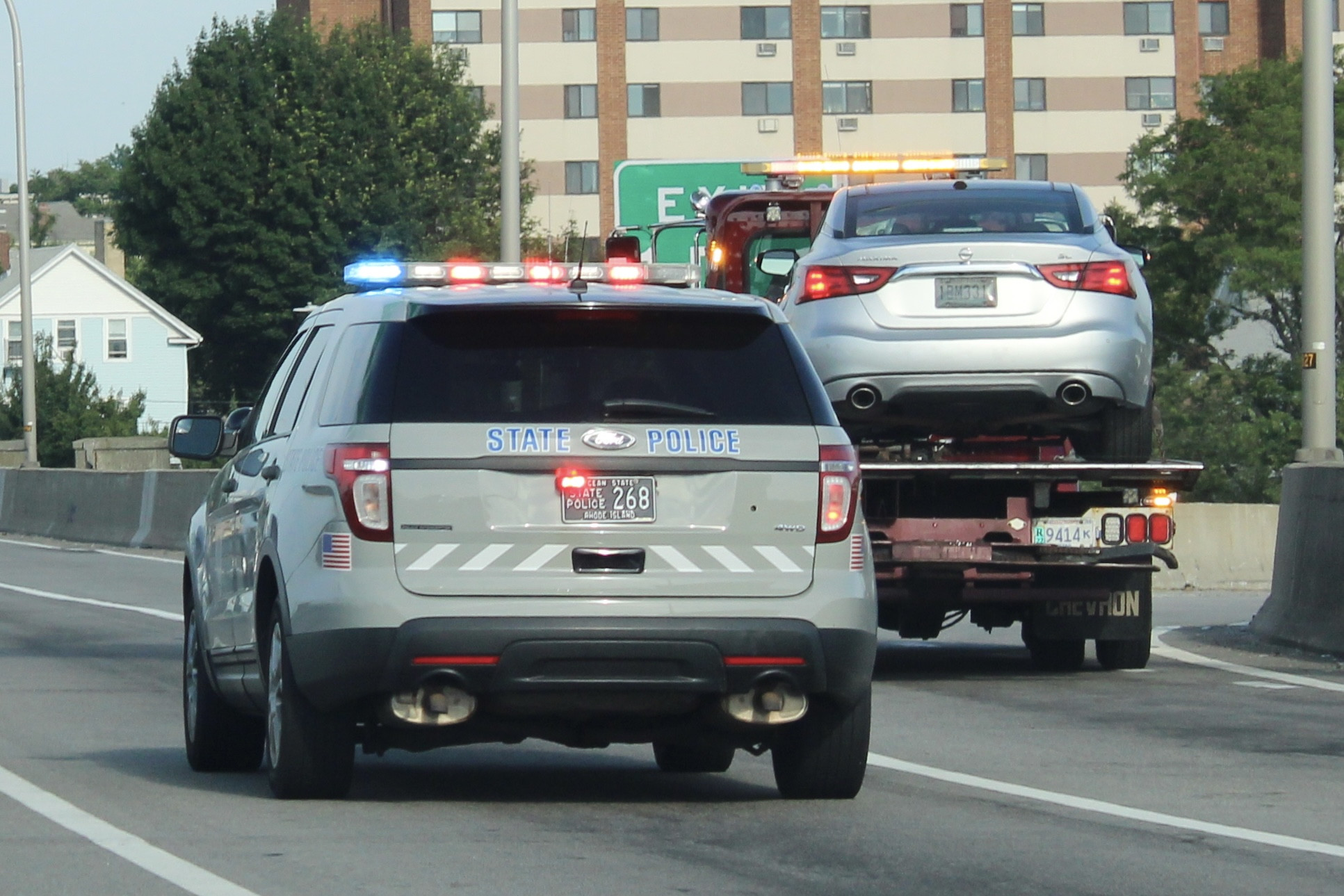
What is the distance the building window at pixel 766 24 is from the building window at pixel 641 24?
3.08 metres

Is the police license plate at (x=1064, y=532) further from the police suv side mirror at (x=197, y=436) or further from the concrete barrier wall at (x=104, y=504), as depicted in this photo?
the concrete barrier wall at (x=104, y=504)

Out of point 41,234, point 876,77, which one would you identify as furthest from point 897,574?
point 41,234

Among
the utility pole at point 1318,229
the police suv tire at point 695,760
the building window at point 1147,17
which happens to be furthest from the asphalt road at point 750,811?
the building window at point 1147,17

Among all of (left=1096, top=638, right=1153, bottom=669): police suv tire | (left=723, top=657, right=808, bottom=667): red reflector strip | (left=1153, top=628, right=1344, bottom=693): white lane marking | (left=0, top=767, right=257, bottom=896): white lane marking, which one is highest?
(left=723, top=657, right=808, bottom=667): red reflector strip

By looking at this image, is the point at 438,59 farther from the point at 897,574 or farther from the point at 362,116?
the point at 897,574

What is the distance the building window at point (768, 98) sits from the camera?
83875mm

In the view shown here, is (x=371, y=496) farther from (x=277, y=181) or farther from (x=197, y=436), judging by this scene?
(x=277, y=181)

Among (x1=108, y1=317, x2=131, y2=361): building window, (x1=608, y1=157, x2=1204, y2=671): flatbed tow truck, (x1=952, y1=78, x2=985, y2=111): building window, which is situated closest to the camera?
(x1=608, y1=157, x2=1204, y2=671): flatbed tow truck

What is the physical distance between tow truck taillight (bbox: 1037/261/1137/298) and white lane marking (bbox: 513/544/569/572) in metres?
5.50

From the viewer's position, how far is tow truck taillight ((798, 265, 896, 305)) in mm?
12320

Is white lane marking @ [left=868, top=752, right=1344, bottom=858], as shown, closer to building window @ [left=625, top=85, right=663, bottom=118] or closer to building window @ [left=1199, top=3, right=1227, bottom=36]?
building window @ [left=625, top=85, right=663, bottom=118]

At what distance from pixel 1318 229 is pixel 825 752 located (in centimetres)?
996

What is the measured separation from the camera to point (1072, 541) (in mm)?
12656

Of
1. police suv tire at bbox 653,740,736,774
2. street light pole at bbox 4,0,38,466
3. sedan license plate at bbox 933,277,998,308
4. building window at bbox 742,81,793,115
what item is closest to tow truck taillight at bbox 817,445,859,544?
police suv tire at bbox 653,740,736,774
